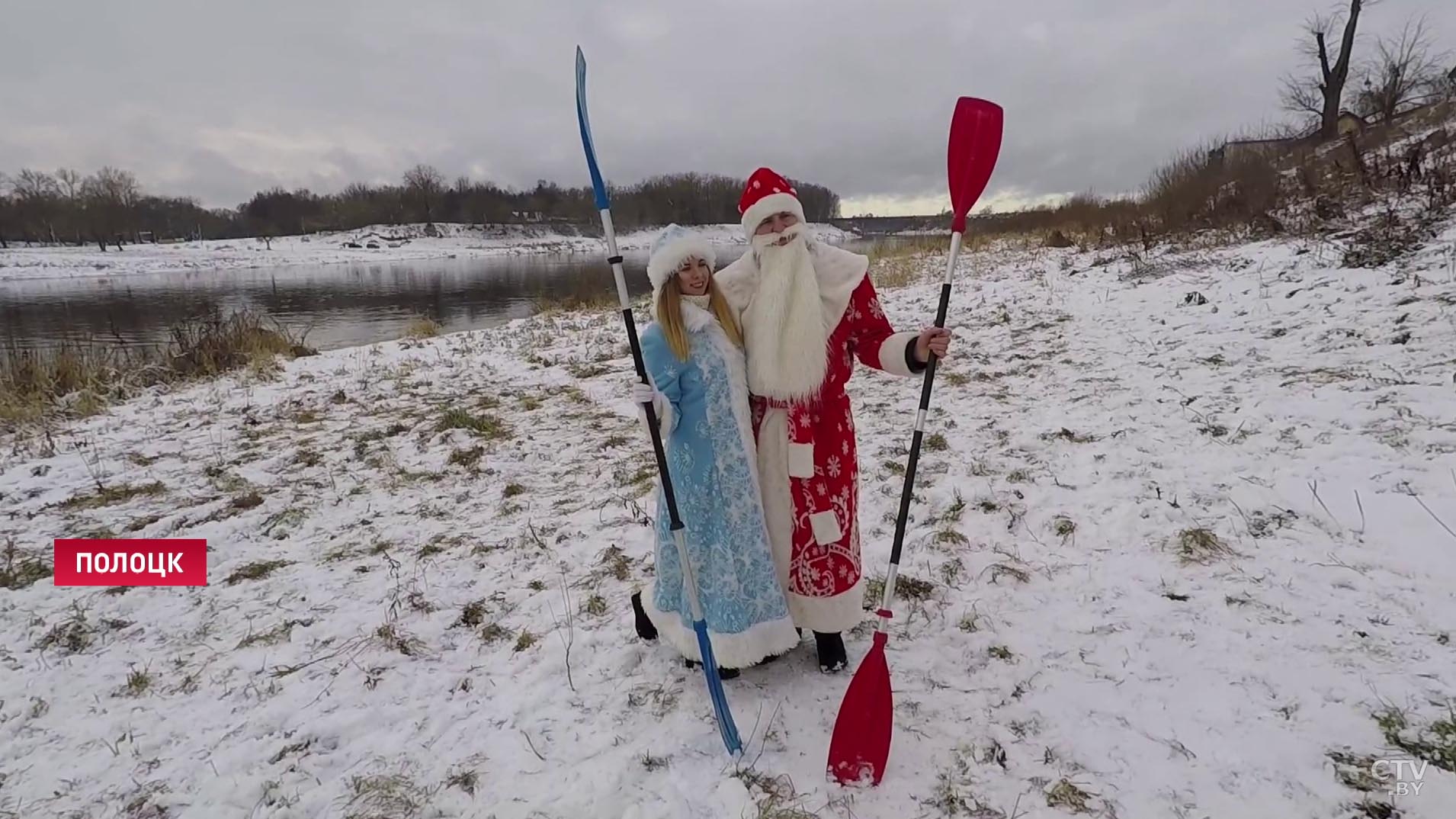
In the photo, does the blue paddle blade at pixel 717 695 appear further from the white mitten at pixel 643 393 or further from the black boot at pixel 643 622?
the white mitten at pixel 643 393

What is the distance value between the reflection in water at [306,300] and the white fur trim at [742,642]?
551 inches

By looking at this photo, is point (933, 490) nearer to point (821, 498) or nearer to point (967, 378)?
point (821, 498)

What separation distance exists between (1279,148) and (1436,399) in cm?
1862

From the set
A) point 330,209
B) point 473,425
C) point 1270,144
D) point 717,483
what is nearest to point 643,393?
point 717,483

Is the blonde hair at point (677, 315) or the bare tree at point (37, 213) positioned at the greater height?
the bare tree at point (37, 213)

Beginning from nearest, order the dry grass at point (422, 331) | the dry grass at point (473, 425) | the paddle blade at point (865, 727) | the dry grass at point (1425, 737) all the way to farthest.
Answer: the dry grass at point (1425, 737) < the paddle blade at point (865, 727) < the dry grass at point (473, 425) < the dry grass at point (422, 331)

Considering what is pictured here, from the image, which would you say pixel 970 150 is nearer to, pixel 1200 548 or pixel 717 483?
pixel 717 483

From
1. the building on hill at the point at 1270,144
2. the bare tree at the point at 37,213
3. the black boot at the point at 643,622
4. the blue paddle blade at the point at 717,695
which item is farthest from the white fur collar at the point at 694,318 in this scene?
the bare tree at the point at 37,213

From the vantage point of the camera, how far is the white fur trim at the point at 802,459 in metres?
2.65

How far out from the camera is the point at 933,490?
4.48 metres

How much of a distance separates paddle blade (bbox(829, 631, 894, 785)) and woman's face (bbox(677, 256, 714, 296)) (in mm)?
1556

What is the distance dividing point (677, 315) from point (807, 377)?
57 cm

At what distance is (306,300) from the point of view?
24891mm

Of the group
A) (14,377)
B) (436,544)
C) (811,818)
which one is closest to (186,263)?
(14,377)
